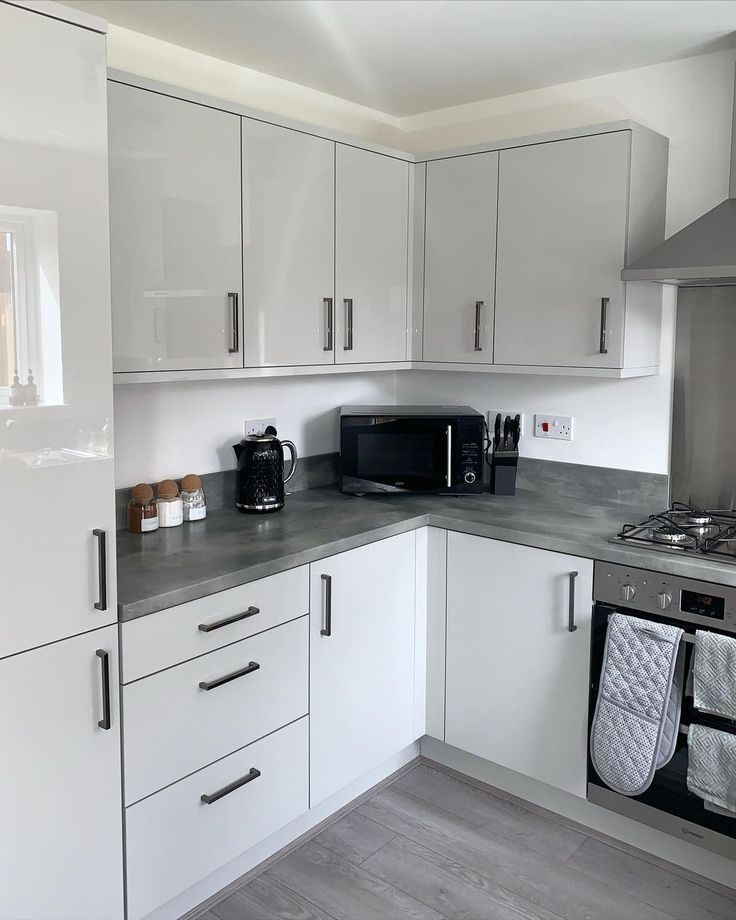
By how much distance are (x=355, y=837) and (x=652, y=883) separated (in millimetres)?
870

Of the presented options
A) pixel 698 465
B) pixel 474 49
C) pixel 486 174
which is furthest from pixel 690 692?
pixel 474 49

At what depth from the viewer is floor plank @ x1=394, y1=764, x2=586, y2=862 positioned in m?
2.53

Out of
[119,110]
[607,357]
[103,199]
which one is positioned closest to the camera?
[103,199]

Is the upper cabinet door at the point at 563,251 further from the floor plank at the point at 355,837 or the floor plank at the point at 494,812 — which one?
the floor plank at the point at 355,837

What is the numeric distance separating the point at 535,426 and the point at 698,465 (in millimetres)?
623

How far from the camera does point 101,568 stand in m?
1.77

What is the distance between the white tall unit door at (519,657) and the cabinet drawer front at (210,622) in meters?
0.62

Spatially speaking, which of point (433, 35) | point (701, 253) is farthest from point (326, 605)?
point (433, 35)

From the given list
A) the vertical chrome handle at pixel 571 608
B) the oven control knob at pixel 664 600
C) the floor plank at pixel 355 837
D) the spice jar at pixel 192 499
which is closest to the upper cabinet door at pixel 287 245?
the spice jar at pixel 192 499

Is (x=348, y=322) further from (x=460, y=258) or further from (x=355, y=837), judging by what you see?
(x=355, y=837)

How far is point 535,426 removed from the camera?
3.11m

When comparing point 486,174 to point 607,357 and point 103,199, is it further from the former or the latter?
point 103,199

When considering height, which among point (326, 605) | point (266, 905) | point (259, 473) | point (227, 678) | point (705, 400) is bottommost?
point (266, 905)

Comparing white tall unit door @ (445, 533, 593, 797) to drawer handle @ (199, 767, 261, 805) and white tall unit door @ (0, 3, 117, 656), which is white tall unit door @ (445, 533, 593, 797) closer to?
drawer handle @ (199, 767, 261, 805)
